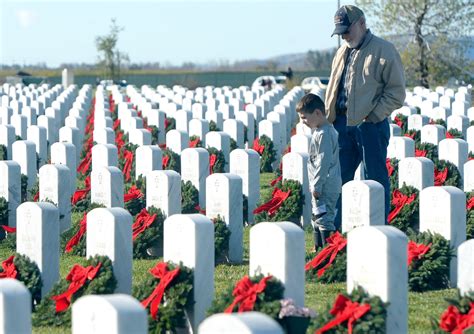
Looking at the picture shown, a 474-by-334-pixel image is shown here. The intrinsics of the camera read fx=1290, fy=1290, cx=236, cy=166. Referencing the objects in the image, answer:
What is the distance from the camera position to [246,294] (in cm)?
720

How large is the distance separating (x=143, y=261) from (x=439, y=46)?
28891mm

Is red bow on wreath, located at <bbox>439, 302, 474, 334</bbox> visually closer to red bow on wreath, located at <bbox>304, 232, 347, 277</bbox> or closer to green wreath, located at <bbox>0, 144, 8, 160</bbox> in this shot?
red bow on wreath, located at <bbox>304, 232, 347, 277</bbox>

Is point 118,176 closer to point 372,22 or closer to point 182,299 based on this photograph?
point 182,299

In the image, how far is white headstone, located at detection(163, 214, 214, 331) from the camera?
776cm

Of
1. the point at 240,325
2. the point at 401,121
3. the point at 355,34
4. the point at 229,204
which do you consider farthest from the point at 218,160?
the point at 240,325

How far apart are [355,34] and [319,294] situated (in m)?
2.61

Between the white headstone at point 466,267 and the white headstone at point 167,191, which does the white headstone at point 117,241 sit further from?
the white headstone at point 167,191

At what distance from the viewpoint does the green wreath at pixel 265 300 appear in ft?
23.2

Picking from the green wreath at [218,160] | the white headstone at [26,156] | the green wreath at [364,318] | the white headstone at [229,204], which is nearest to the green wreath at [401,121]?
the green wreath at [218,160]

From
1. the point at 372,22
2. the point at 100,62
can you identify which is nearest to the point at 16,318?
the point at 372,22

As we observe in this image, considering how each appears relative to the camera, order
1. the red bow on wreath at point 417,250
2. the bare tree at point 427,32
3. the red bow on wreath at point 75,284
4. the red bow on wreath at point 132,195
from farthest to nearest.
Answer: the bare tree at point 427,32
the red bow on wreath at point 132,195
the red bow on wreath at point 417,250
the red bow on wreath at point 75,284

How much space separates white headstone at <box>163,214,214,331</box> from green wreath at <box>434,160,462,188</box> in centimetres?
545

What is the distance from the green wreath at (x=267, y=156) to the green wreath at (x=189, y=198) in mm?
5300

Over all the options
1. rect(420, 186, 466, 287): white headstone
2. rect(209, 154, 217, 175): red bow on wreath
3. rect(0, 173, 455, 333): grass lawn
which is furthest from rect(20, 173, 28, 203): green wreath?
rect(420, 186, 466, 287): white headstone
